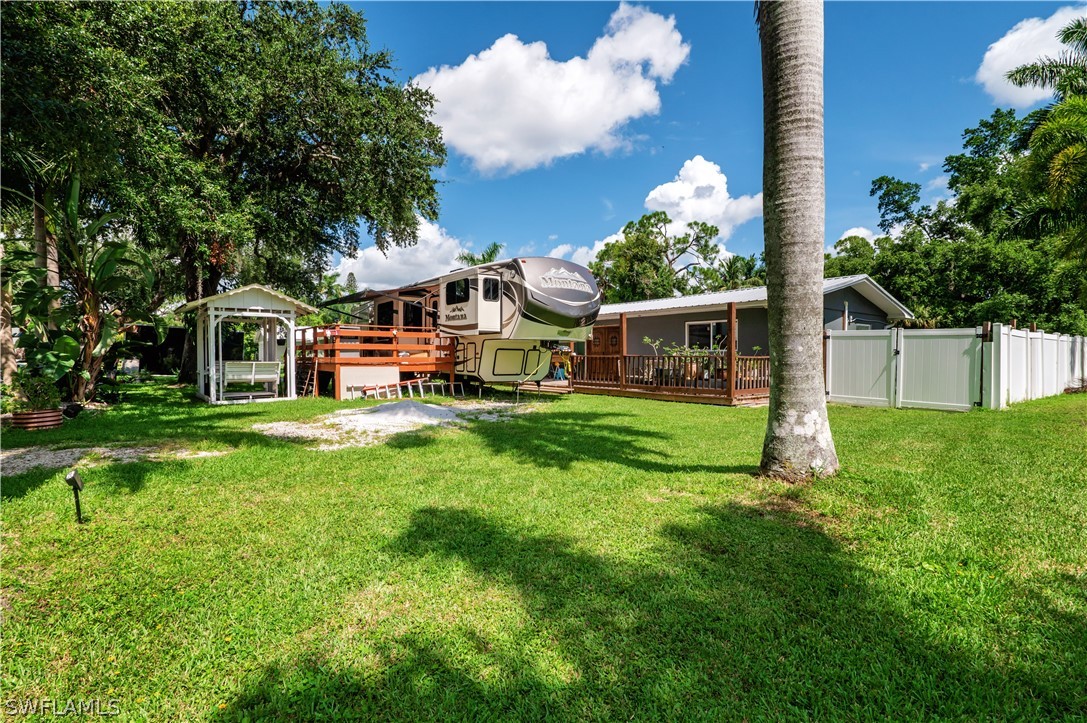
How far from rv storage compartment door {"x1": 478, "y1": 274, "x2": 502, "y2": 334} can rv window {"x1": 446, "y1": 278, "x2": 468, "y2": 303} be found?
0.65 meters

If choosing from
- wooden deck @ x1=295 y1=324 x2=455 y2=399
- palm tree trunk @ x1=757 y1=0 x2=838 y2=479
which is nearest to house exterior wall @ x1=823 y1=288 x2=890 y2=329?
wooden deck @ x1=295 y1=324 x2=455 y2=399

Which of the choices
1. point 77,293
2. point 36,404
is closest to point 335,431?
point 77,293

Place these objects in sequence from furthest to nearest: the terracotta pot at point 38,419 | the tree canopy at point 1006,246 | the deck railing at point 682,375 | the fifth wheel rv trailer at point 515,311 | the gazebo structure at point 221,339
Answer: the deck railing at point 682,375
the tree canopy at point 1006,246
the gazebo structure at point 221,339
the fifth wheel rv trailer at point 515,311
the terracotta pot at point 38,419

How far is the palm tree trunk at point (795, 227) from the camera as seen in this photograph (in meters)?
4.58

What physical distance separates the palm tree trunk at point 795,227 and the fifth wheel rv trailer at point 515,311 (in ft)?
18.5

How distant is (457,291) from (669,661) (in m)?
9.83

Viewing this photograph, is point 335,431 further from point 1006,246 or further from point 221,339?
point 1006,246

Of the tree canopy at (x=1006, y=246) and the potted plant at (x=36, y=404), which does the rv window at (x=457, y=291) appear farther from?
the tree canopy at (x=1006, y=246)

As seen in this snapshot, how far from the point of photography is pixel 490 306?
34.3 ft

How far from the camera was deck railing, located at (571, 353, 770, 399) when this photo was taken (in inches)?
490

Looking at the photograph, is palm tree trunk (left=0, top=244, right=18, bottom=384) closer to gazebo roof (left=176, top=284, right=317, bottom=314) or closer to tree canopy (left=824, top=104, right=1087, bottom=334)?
gazebo roof (left=176, top=284, right=317, bottom=314)

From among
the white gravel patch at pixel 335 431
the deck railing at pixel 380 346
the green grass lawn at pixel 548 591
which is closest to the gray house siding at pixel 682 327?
the deck railing at pixel 380 346

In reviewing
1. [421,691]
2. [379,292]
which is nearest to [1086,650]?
[421,691]

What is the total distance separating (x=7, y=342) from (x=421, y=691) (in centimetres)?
1259
